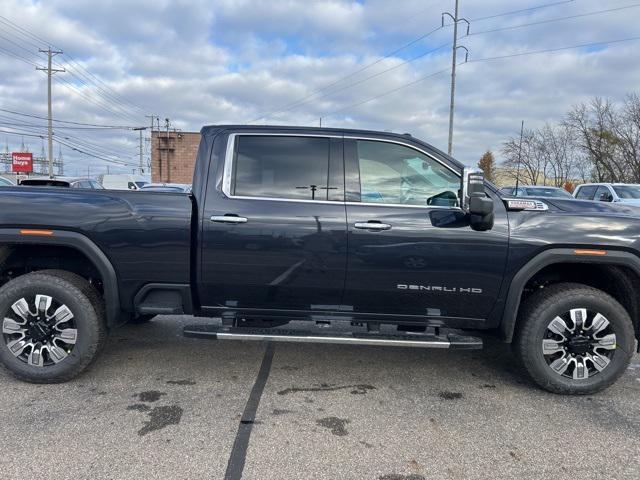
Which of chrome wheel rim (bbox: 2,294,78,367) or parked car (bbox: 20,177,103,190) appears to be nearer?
chrome wheel rim (bbox: 2,294,78,367)

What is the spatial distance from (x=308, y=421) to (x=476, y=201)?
1.95 m

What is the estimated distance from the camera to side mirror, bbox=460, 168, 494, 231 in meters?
3.33

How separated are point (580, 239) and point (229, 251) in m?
2.68

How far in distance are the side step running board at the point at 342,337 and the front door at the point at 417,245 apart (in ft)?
0.62

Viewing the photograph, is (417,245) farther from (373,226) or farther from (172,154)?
(172,154)

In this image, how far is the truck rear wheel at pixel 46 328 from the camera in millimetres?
3641

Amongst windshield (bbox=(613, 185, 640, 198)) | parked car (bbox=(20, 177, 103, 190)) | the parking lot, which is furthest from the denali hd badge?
windshield (bbox=(613, 185, 640, 198))


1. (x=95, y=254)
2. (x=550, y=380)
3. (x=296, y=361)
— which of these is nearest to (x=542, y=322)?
(x=550, y=380)

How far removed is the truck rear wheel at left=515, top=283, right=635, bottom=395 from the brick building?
33.5 m

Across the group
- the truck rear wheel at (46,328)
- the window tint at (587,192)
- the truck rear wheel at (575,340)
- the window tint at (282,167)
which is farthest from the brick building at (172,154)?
the truck rear wheel at (575,340)

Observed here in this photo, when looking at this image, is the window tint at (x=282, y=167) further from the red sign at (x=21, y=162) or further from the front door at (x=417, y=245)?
the red sign at (x=21, y=162)

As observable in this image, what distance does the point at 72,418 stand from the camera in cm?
321

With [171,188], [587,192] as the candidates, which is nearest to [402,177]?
[171,188]

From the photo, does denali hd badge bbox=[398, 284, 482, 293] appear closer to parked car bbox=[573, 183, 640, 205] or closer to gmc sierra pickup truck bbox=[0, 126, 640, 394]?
gmc sierra pickup truck bbox=[0, 126, 640, 394]
